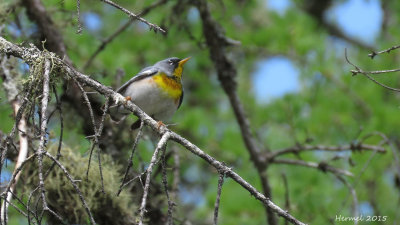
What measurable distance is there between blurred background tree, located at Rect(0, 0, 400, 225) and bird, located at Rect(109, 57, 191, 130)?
29cm

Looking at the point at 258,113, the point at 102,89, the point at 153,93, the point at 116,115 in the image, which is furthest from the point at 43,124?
the point at 258,113

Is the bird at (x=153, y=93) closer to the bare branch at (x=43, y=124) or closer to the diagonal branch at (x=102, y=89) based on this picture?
the diagonal branch at (x=102, y=89)

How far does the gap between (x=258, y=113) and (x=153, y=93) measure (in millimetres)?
3937

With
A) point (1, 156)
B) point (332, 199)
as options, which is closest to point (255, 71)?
point (332, 199)

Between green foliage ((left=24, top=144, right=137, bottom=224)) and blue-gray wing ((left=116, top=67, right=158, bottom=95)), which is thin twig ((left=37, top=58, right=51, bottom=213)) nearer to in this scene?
green foliage ((left=24, top=144, right=137, bottom=224))

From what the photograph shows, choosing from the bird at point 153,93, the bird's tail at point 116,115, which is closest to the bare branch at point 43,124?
the bird at point 153,93

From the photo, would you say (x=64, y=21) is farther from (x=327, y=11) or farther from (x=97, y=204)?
(x=327, y=11)

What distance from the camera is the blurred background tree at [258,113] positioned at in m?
5.16

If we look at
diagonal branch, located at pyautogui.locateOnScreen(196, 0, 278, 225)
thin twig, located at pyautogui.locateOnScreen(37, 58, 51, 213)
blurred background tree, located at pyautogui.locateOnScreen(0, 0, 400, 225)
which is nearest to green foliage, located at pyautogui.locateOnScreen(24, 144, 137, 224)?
blurred background tree, located at pyautogui.locateOnScreen(0, 0, 400, 225)

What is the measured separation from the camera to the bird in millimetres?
4812

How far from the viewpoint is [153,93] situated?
15.9 ft

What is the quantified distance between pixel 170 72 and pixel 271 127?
3.97m

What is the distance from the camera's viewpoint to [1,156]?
2.62 meters

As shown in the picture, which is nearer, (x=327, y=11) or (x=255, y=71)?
(x=327, y=11)
